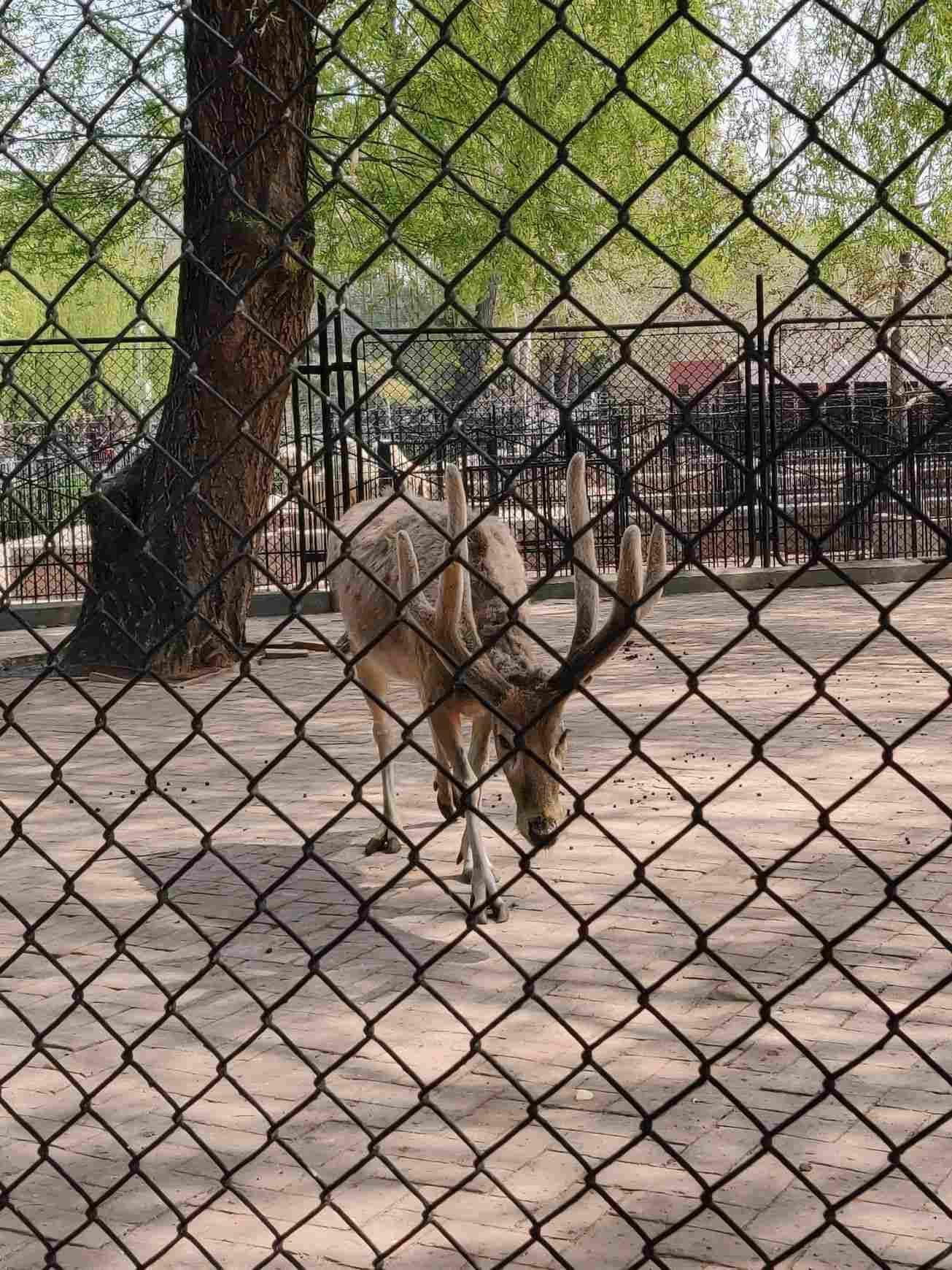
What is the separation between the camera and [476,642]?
5648 mm

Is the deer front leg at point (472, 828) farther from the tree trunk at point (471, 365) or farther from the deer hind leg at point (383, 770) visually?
the tree trunk at point (471, 365)

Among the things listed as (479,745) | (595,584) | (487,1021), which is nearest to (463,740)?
(479,745)

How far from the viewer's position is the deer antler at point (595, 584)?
4016mm

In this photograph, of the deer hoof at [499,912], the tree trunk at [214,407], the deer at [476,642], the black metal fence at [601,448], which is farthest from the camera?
the black metal fence at [601,448]

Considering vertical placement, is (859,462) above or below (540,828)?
above

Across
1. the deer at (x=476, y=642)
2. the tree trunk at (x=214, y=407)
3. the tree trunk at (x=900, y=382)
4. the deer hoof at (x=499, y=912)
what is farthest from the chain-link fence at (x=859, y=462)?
the deer hoof at (x=499, y=912)

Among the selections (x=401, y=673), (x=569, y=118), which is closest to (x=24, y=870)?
(x=401, y=673)

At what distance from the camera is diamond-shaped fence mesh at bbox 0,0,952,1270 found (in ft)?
8.73

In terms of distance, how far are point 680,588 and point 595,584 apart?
513 inches

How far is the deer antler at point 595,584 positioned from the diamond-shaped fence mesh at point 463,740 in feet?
0.07

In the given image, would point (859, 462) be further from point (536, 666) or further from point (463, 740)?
point (536, 666)

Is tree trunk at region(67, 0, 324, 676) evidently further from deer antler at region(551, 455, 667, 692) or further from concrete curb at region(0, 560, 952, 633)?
deer antler at region(551, 455, 667, 692)

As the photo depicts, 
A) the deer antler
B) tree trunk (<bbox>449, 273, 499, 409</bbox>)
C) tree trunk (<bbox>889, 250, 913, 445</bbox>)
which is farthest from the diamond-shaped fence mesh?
tree trunk (<bbox>449, 273, 499, 409</bbox>)

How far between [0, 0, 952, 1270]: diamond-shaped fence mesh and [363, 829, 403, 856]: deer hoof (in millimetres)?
104
